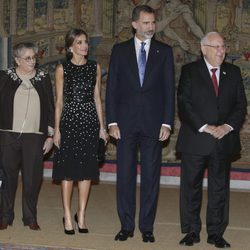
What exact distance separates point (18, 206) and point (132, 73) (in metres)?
2.26

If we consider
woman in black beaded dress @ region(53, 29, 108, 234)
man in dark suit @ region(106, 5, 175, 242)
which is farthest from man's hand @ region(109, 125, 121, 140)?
woman in black beaded dress @ region(53, 29, 108, 234)

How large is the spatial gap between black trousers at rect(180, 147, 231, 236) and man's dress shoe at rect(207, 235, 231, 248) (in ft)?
0.11

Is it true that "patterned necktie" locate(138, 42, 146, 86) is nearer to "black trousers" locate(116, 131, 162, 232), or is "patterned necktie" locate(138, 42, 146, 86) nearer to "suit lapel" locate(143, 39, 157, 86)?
"suit lapel" locate(143, 39, 157, 86)

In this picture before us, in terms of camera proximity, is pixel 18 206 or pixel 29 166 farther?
pixel 18 206

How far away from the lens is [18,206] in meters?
6.96

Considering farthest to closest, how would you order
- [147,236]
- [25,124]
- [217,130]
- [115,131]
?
Answer: [25,124] → [147,236] → [115,131] → [217,130]

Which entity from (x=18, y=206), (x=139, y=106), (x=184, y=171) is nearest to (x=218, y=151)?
(x=184, y=171)

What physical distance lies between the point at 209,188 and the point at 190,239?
0.42 meters

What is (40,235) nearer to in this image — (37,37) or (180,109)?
(180,109)

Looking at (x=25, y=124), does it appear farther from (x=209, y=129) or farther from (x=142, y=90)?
(x=209, y=129)

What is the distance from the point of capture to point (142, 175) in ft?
17.9

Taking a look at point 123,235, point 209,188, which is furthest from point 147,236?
point 209,188

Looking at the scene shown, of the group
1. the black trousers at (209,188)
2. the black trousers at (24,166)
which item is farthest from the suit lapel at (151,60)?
the black trousers at (24,166)

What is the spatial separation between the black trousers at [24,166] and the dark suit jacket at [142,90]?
0.75m
